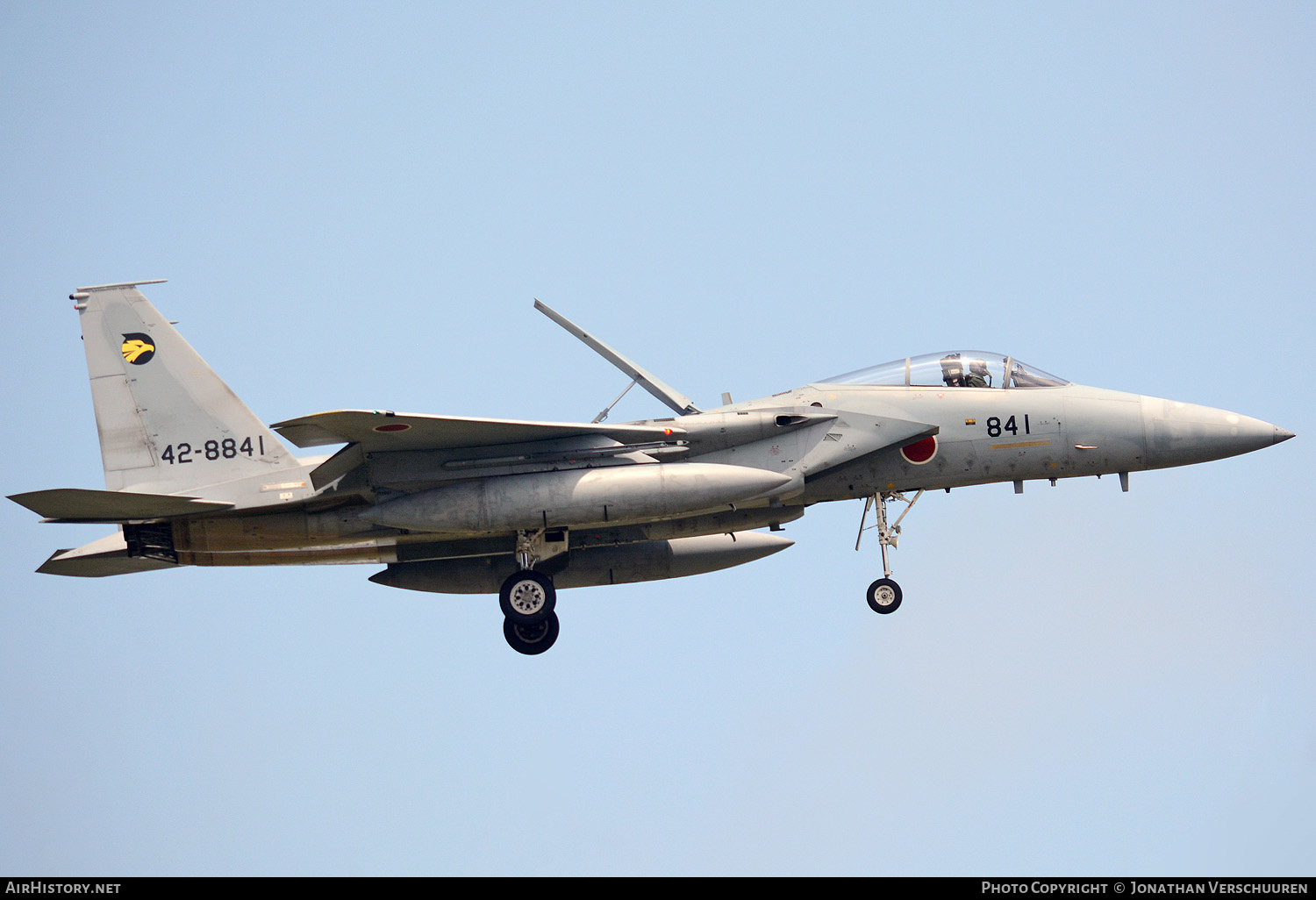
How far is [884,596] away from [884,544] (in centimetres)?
76

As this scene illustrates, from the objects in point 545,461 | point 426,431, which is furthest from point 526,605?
point 426,431

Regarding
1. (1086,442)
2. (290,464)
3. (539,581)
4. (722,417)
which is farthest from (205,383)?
(1086,442)

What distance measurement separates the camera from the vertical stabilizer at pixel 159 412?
19.5m

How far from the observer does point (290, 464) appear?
19.5m

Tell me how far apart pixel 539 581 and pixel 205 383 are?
5206 millimetres

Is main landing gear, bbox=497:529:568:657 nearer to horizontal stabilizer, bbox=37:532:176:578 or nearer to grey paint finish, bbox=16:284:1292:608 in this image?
grey paint finish, bbox=16:284:1292:608

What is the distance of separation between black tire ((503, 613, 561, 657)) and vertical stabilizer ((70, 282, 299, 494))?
11.8 ft

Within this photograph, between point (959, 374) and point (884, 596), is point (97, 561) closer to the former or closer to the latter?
point (884, 596)

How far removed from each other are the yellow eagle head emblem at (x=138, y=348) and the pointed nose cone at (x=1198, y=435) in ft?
42.5

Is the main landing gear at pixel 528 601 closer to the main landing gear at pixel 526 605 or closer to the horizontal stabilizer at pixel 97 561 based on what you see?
the main landing gear at pixel 526 605

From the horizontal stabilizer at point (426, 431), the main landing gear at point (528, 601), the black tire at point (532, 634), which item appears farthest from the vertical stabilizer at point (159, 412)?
the black tire at point (532, 634)

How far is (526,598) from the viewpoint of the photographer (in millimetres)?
19016

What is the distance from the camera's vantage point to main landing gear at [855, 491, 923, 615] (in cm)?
1889
